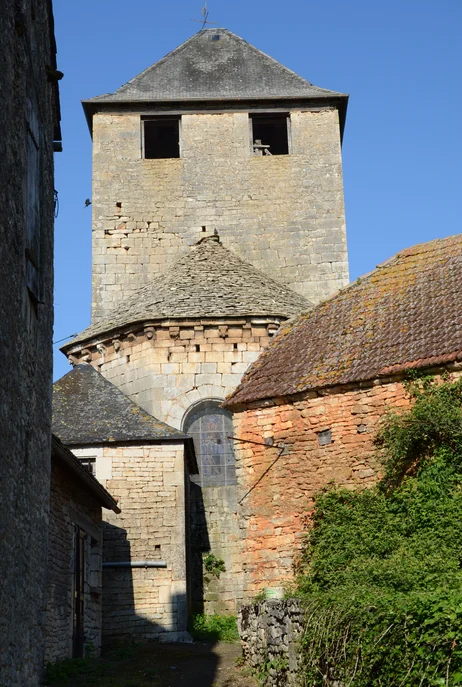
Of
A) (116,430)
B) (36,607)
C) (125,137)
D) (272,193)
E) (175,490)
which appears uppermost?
(125,137)

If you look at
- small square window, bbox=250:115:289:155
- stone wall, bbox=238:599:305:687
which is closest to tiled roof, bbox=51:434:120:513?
stone wall, bbox=238:599:305:687

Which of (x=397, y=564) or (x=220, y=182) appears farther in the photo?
(x=220, y=182)

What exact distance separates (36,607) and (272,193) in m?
16.1

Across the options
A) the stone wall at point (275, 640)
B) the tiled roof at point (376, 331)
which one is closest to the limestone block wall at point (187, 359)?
the tiled roof at point (376, 331)

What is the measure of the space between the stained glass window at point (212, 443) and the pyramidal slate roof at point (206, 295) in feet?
6.23

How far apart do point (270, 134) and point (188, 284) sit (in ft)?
22.2

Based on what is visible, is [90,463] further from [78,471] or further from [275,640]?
[275,640]

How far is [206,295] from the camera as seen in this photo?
64.3 ft

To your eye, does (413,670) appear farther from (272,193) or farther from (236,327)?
(272,193)

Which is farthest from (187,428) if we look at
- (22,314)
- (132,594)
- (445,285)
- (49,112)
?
(22,314)

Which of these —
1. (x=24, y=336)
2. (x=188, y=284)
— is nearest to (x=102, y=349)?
(x=188, y=284)

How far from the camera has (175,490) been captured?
16.5 meters

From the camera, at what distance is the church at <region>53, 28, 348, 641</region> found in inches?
649

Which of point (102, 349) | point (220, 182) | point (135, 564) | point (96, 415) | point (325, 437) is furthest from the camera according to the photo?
point (220, 182)
